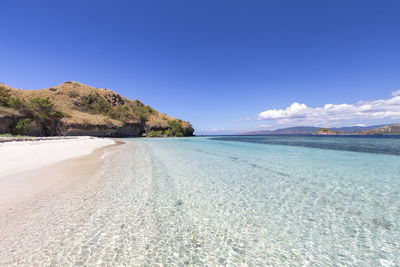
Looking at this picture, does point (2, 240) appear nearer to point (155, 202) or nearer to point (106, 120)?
point (155, 202)

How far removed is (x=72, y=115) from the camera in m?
64.3

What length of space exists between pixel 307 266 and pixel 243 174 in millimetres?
6334

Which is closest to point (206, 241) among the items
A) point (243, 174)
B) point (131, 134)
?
point (243, 174)

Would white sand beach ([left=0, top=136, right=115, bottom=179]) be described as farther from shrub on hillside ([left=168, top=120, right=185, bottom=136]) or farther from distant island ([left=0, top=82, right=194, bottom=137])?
shrub on hillside ([left=168, top=120, right=185, bottom=136])

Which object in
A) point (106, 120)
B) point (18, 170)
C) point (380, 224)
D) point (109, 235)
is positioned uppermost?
point (106, 120)

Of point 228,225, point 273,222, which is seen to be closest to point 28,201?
point 228,225

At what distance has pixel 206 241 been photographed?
3.27m

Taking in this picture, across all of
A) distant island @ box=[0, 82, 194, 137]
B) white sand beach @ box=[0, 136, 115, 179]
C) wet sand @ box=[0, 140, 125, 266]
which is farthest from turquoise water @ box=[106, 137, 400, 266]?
distant island @ box=[0, 82, 194, 137]

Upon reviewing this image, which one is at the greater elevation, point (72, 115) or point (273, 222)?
point (72, 115)

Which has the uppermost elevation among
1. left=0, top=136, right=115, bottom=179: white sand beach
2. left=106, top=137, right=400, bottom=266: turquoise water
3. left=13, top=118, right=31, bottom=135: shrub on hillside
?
left=13, top=118, right=31, bottom=135: shrub on hillside

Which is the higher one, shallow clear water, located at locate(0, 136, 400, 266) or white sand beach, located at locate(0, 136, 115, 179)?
white sand beach, located at locate(0, 136, 115, 179)

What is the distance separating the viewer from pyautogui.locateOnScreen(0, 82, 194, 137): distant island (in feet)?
169

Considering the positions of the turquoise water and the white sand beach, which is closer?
the turquoise water

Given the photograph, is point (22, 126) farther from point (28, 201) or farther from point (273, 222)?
point (273, 222)
